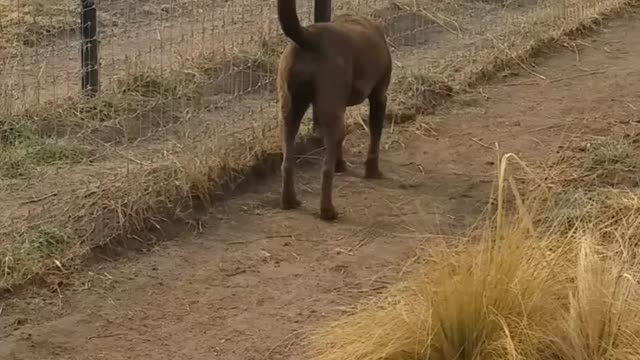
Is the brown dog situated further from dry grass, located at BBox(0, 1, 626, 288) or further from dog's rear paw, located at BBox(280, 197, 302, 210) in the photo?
dry grass, located at BBox(0, 1, 626, 288)

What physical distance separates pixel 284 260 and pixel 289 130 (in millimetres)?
855

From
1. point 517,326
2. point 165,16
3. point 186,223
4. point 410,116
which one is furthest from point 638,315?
point 165,16

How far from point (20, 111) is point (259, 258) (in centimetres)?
250

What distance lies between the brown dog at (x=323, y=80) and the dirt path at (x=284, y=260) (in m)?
0.28

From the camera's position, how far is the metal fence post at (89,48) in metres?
7.78

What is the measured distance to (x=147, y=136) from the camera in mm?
7359

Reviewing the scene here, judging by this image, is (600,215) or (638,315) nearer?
(638,315)

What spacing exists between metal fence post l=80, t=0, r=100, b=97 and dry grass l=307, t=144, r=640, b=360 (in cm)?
393

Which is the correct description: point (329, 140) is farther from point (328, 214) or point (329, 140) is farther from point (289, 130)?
point (328, 214)

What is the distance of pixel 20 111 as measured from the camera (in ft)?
24.4

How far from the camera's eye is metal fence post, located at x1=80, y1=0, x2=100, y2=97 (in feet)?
25.5

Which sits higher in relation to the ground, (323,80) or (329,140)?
(323,80)

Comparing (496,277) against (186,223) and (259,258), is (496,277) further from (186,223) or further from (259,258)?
(186,223)

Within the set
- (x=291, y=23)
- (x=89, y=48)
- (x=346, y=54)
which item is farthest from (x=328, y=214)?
(x=89, y=48)
